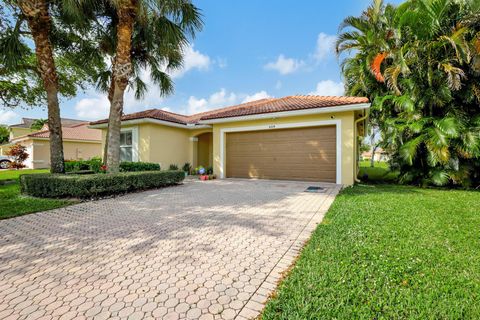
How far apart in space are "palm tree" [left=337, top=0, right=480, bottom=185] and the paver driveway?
6.75m

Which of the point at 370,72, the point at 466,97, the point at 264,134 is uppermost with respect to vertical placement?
the point at 370,72

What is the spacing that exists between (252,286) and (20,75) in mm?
17889

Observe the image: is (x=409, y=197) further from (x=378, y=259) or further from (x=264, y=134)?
(x=264, y=134)

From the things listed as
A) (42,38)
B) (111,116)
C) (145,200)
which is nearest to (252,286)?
(145,200)

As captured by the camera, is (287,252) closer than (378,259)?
No

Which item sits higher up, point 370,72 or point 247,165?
point 370,72

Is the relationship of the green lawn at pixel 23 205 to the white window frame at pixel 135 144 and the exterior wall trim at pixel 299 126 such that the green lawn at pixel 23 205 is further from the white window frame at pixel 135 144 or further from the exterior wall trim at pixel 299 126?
the exterior wall trim at pixel 299 126

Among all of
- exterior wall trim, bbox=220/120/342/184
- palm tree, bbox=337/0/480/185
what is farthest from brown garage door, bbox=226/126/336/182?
palm tree, bbox=337/0/480/185

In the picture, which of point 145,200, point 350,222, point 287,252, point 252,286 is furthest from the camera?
point 145,200

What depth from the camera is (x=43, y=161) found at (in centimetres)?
2588

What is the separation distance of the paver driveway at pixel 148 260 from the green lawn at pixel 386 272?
1.18 feet

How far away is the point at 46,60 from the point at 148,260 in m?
10.3

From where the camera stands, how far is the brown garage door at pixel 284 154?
1133 centimetres

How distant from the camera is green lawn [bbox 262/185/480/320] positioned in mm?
2344
